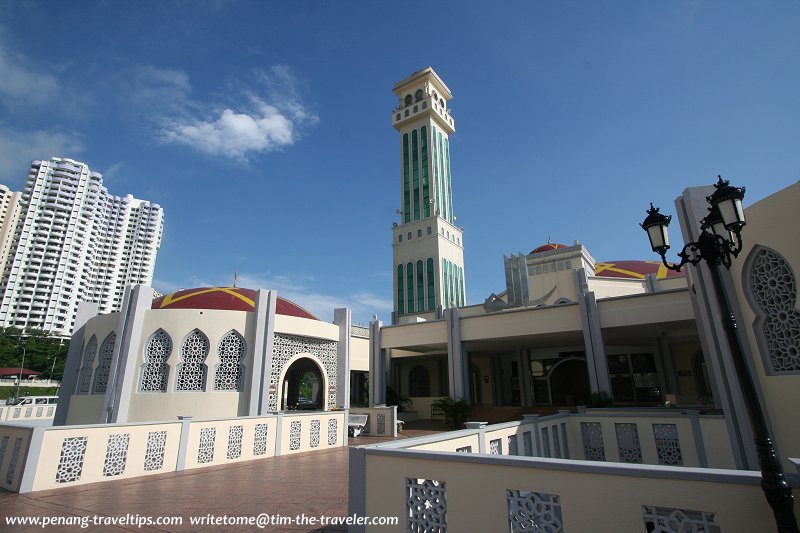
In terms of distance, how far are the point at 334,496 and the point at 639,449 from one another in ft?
20.2

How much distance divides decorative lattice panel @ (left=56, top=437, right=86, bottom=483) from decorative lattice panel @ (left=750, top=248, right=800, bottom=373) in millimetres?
11067

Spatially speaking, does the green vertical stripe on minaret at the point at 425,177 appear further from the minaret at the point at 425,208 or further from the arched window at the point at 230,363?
the arched window at the point at 230,363

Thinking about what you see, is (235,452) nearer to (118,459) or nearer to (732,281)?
(118,459)

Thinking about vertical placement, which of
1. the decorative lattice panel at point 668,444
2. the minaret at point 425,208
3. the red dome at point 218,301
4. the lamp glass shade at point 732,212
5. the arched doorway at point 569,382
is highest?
the minaret at point 425,208

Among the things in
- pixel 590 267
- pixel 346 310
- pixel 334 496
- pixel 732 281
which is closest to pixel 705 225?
pixel 732 281

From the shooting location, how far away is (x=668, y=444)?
8.06 metres

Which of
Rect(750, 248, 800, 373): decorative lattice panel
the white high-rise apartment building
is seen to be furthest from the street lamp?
the white high-rise apartment building

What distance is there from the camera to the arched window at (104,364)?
43.0 ft

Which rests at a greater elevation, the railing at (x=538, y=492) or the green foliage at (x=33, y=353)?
the green foliage at (x=33, y=353)

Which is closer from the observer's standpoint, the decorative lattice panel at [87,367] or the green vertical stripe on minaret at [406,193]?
the decorative lattice panel at [87,367]

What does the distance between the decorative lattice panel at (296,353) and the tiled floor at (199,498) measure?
6084 millimetres

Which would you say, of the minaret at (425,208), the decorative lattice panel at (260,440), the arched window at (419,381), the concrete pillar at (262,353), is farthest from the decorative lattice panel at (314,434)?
the minaret at (425,208)

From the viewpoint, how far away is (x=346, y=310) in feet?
53.8

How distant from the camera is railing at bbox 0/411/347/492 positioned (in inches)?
251
